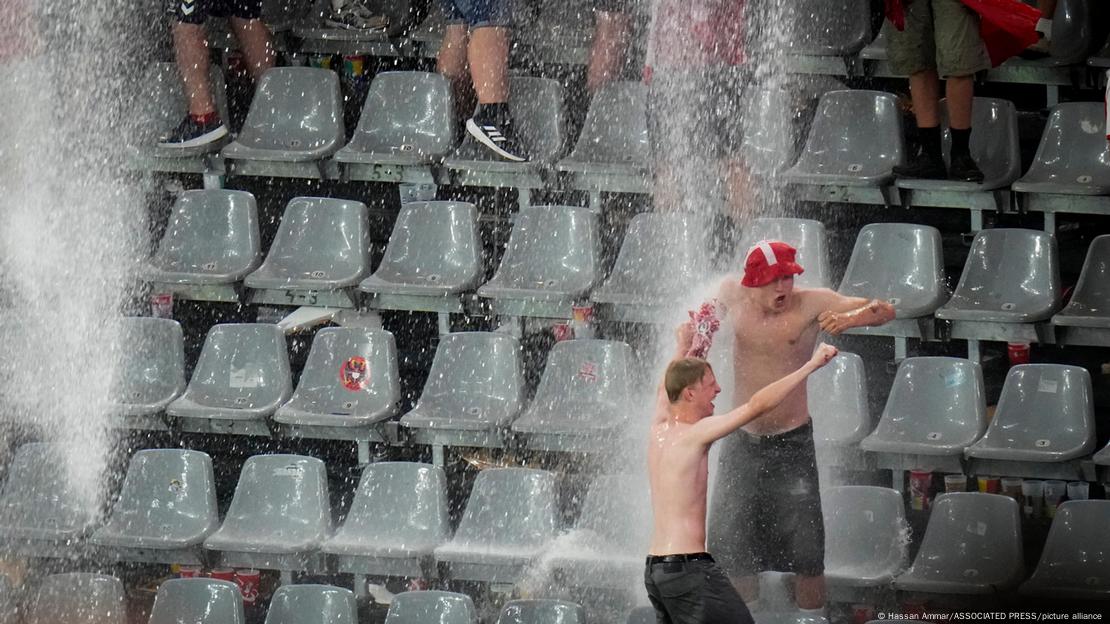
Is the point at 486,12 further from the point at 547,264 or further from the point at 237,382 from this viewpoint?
the point at 237,382

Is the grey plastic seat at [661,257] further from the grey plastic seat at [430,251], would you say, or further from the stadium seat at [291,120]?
the stadium seat at [291,120]

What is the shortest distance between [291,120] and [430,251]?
1069 millimetres

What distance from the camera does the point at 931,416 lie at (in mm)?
7672

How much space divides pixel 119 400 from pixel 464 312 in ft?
5.61

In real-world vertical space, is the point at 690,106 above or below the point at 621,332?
above

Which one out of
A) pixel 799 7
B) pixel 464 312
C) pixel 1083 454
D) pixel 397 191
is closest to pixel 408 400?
pixel 464 312

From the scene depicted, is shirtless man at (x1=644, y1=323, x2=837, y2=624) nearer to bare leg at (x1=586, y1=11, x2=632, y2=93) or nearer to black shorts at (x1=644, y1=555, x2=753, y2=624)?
black shorts at (x1=644, y1=555, x2=753, y2=624)

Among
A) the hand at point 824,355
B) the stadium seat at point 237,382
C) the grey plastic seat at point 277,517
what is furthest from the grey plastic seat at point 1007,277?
the stadium seat at point 237,382

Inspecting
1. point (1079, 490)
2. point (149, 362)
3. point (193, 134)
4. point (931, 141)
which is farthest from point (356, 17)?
point (1079, 490)

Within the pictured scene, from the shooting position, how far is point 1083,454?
24.0 feet

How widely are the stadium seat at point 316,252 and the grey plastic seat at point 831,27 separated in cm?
224

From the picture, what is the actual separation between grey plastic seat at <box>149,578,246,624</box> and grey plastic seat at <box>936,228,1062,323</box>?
3213 mm

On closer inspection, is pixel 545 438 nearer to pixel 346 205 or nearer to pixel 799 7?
pixel 346 205

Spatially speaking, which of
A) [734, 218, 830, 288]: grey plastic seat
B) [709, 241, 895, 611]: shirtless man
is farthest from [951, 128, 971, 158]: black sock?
[709, 241, 895, 611]: shirtless man
